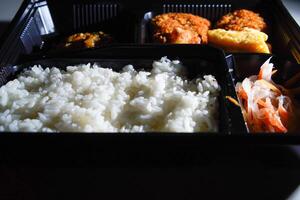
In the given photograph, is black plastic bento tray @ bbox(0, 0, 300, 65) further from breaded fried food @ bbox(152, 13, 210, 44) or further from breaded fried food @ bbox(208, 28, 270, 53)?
breaded fried food @ bbox(208, 28, 270, 53)

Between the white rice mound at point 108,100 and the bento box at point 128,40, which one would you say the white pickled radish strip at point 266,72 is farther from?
the white rice mound at point 108,100

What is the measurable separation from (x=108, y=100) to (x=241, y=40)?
0.83 meters

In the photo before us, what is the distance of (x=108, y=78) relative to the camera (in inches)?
A: 67.3

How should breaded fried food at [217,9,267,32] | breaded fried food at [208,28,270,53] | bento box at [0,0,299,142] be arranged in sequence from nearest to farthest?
bento box at [0,0,299,142] < breaded fried food at [208,28,270,53] < breaded fried food at [217,9,267,32]

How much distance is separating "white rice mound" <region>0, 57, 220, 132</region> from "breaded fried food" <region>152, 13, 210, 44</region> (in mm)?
328

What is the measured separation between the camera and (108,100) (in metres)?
1.58

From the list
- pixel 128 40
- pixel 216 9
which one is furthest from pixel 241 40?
pixel 128 40

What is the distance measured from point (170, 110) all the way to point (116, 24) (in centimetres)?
103

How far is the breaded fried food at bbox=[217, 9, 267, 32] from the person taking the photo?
7.29 ft

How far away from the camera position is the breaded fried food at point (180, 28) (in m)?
2.05

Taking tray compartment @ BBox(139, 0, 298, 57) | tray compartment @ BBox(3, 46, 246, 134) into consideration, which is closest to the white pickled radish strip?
tray compartment @ BBox(3, 46, 246, 134)

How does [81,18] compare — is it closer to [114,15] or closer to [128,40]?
[114,15]
